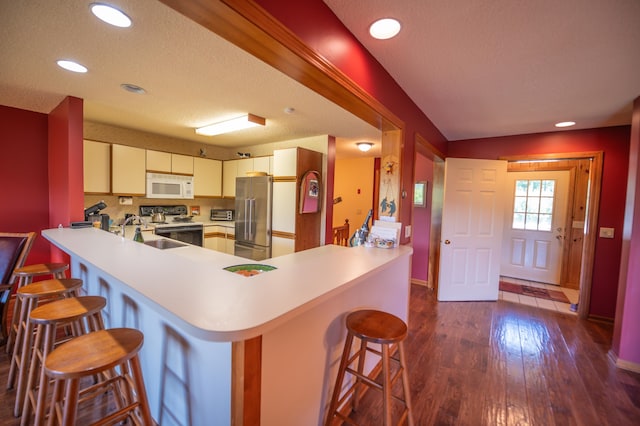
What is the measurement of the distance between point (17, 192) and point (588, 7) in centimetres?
510

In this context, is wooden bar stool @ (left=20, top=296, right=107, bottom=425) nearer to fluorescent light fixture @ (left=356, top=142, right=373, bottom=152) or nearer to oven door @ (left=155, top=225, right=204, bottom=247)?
oven door @ (left=155, top=225, right=204, bottom=247)

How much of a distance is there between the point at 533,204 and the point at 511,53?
155 inches

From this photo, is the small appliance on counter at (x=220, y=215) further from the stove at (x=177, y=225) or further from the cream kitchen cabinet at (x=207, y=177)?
the stove at (x=177, y=225)

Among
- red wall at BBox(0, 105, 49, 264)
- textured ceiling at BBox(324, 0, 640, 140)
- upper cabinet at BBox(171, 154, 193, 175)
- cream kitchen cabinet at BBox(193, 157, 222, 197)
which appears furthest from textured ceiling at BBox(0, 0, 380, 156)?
cream kitchen cabinet at BBox(193, 157, 222, 197)

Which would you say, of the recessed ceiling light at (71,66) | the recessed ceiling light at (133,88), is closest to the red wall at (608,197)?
the recessed ceiling light at (133,88)

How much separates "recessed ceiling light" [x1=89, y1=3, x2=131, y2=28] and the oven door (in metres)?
2.90

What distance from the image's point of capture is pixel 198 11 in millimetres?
879

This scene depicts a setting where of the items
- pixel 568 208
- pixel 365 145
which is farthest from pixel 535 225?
pixel 365 145

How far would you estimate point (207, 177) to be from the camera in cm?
462

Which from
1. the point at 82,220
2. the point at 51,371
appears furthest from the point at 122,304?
the point at 82,220

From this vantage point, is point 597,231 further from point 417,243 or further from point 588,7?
point 588,7

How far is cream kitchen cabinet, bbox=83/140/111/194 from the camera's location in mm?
3244

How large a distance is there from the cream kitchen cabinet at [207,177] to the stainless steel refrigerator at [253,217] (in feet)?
2.62

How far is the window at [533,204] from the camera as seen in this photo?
14.7 feet
